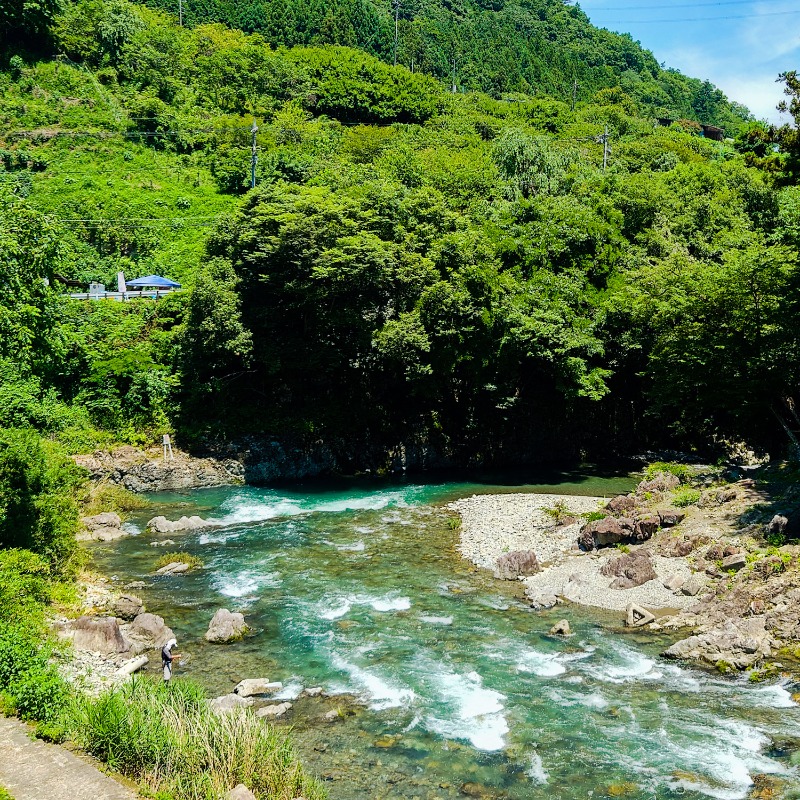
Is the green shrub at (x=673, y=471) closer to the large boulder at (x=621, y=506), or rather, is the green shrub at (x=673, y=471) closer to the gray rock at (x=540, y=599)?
the large boulder at (x=621, y=506)

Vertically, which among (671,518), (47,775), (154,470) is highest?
(154,470)

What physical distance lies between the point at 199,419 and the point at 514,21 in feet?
558

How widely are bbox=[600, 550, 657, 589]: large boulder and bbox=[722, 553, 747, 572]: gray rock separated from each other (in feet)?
7.09

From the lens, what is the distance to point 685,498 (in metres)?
28.9

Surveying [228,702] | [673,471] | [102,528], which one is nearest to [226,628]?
[228,702]

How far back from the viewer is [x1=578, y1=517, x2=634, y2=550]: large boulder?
2669 centimetres

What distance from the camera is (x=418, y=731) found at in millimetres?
15922

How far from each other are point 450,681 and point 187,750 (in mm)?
7655

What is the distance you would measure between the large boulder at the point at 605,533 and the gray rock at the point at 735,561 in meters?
4.09

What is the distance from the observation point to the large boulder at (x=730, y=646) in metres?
18.3

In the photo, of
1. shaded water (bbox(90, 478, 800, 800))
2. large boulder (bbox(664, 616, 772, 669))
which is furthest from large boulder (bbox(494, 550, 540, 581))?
large boulder (bbox(664, 616, 772, 669))

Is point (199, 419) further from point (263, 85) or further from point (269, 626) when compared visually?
point (263, 85)

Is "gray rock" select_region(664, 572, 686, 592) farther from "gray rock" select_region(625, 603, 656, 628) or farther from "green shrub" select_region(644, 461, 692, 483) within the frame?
"green shrub" select_region(644, 461, 692, 483)

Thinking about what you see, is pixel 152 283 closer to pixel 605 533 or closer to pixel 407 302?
pixel 407 302
